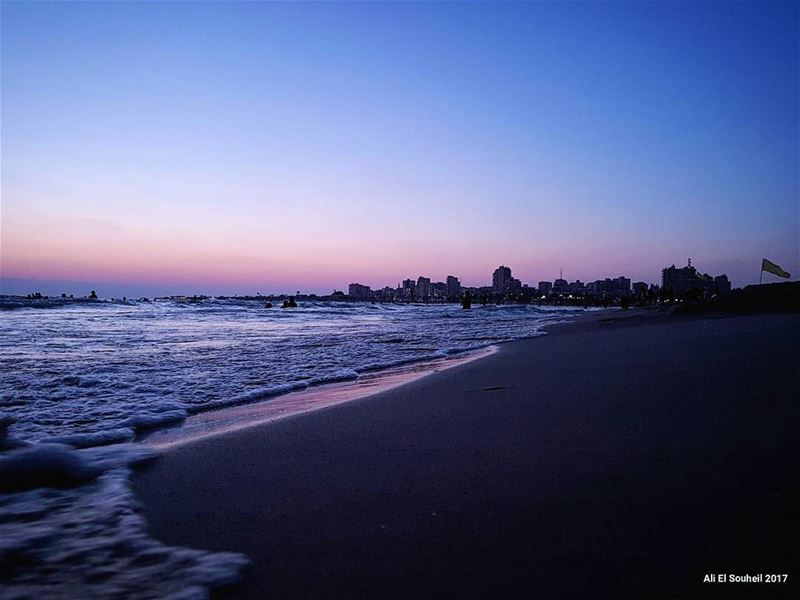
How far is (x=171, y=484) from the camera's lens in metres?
2.72

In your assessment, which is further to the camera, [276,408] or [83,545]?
[276,408]

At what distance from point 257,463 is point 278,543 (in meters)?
1.17

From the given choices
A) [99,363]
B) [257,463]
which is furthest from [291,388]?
[99,363]

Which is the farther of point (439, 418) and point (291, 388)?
point (291, 388)

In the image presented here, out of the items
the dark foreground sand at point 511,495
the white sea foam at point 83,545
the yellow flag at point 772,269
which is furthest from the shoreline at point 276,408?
the yellow flag at point 772,269

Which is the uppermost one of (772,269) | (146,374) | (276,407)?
(772,269)

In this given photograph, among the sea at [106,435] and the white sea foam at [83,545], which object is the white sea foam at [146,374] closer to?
the sea at [106,435]

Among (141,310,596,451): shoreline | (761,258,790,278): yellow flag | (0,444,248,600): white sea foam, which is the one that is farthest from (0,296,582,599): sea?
(761,258,790,278): yellow flag

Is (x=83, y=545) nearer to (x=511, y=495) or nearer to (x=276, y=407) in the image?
(x=511, y=495)

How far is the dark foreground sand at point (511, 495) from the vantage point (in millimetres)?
1584

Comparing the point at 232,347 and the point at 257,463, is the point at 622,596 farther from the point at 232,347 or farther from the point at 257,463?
the point at 232,347

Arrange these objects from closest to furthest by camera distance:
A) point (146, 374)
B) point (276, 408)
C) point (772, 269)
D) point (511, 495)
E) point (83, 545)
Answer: point (83, 545)
point (511, 495)
point (276, 408)
point (146, 374)
point (772, 269)

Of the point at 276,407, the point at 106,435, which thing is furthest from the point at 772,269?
the point at 106,435

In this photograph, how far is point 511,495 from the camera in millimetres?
2225
